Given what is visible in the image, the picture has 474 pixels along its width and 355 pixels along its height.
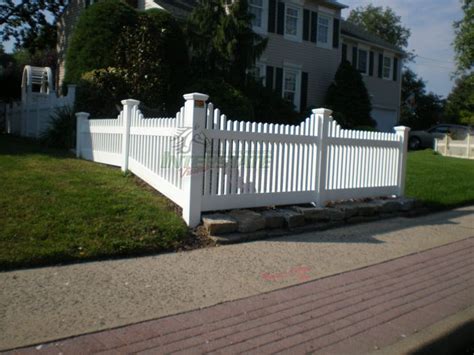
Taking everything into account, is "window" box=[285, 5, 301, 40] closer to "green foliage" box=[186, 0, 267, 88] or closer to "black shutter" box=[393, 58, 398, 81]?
"green foliage" box=[186, 0, 267, 88]

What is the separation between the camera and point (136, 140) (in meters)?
8.20

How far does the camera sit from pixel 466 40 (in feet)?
110

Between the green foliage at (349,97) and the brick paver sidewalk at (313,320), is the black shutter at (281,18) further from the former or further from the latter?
the brick paver sidewalk at (313,320)

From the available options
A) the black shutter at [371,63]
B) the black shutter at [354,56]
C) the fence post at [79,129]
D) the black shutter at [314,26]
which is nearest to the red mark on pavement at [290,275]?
the fence post at [79,129]

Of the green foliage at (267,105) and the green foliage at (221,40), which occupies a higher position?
the green foliage at (221,40)

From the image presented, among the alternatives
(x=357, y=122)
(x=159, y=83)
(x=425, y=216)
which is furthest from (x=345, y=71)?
(x=425, y=216)

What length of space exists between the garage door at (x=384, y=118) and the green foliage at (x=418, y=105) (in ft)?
51.4

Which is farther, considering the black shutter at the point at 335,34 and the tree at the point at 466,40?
the tree at the point at 466,40

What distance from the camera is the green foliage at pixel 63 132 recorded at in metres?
11.9

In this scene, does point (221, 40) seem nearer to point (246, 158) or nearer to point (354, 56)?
point (246, 158)

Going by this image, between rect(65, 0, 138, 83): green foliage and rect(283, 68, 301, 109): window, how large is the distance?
9753 millimetres

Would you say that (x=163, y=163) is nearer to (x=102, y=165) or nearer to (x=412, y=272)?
(x=102, y=165)

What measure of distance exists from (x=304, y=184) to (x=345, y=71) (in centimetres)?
1716

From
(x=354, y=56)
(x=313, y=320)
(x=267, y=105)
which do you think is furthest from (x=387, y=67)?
(x=313, y=320)
